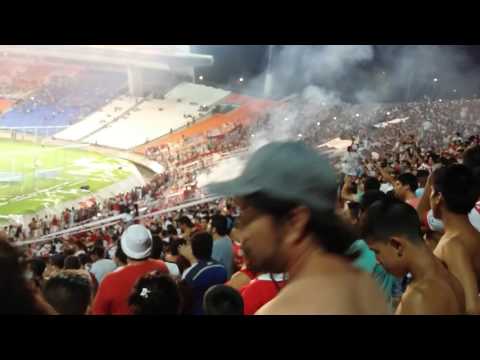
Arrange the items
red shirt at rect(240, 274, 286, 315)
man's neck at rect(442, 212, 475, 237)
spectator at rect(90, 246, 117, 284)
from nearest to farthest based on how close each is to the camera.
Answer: man's neck at rect(442, 212, 475, 237) → red shirt at rect(240, 274, 286, 315) → spectator at rect(90, 246, 117, 284)

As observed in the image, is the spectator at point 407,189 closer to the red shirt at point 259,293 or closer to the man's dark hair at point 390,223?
the red shirt at point 259,293

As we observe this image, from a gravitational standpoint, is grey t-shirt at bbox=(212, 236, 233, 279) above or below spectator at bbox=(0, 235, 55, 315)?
below

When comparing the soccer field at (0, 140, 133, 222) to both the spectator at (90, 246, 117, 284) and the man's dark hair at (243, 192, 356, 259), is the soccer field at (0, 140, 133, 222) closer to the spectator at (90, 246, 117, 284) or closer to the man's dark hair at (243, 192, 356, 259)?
the spectator at (90, 246, 117, 284)

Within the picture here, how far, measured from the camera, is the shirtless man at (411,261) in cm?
212

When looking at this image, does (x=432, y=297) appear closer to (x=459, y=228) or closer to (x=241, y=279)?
(x=459, y=228)

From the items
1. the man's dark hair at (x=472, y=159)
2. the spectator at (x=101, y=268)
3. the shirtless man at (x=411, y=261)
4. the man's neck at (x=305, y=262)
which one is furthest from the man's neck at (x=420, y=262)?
the spectator at (x=101, y=268)

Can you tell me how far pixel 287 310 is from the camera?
141cm

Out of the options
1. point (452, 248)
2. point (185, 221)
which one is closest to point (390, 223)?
point (452, 248)

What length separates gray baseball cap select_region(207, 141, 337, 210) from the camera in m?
1.49

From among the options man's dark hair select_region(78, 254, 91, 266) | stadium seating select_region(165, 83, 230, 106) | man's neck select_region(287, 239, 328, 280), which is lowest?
man's dark hair select_region(78, 254, 91, 266)

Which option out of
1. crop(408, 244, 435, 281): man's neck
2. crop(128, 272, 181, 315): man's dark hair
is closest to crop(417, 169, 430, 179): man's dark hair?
crop(128, 272, 181, 315): man's dark hair

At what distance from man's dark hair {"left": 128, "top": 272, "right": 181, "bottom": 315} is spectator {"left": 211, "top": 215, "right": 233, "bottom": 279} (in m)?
2.37
